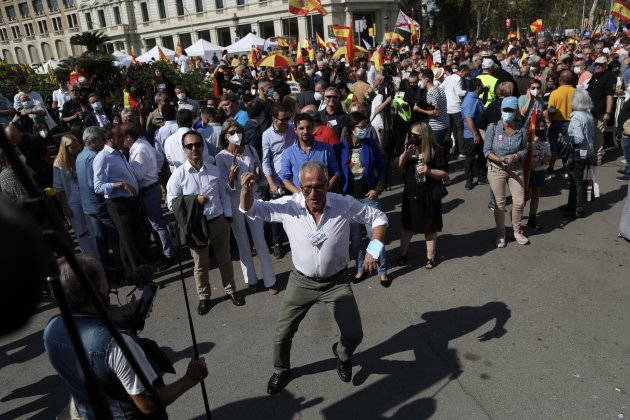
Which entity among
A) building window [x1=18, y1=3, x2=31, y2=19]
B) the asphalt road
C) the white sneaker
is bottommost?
the asphalt road

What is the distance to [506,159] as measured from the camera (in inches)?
230

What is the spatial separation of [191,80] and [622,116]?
40.1ft

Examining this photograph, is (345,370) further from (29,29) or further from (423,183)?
(29,29)

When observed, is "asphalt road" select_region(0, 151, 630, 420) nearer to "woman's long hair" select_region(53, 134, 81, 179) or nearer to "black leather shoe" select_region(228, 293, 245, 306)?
"black leather shoe" select_region(228, 293, 245, 306)

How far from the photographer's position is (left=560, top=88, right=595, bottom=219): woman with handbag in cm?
657

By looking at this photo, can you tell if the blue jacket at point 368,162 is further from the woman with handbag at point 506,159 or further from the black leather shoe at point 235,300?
the black leather shoe at point 235,300

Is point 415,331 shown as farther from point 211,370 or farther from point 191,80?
point 191,80

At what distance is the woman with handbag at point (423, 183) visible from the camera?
17.7 ft

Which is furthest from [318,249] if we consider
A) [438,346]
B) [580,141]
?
[580,141]

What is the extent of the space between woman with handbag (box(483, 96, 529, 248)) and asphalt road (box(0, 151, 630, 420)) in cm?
44

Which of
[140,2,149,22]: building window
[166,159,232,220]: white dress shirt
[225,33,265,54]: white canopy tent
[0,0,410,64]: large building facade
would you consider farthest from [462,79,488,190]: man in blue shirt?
[140,2,149,22]: building window

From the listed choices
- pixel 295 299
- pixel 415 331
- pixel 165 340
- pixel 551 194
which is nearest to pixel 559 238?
pixel 551 194

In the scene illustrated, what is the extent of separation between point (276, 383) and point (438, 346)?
1512mm

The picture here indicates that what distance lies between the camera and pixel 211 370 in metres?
4.14
